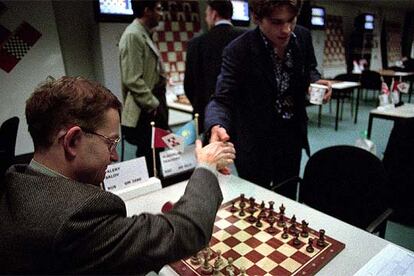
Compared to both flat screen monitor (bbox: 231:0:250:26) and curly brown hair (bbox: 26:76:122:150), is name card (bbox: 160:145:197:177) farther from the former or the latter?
flat screen monitor (bbox: 231:0:250:26)

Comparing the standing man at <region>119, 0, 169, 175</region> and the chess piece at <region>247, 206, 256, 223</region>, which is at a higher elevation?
the standing man at <region>119, 0, 169, 175</region>

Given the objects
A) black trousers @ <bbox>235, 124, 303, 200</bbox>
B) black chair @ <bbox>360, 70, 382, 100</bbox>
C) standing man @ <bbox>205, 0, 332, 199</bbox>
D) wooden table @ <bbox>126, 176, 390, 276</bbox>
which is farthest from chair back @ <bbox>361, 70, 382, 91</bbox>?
wooden table @ <bbox>126, 176, 390, 276</bbox>

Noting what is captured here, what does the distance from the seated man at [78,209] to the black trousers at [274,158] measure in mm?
938

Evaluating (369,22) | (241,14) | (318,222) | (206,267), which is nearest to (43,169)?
(206,267)

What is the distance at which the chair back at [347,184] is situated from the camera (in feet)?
4.70

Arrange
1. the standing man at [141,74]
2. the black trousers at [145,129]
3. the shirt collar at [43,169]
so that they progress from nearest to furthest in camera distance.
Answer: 1. the shirt collar at [43,169]
2. the standing man at [141,74]
3. the black trousers at [145,129]

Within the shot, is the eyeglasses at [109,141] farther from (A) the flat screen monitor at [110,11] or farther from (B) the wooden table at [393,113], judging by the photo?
(B) the wooden table at [393,113]

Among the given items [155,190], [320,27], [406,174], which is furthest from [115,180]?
[320,27]

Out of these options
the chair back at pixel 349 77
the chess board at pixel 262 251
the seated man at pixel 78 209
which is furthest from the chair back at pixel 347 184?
the chair back at pixel 349 77

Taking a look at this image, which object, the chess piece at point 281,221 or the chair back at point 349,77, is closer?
the chess piece at point 281,221

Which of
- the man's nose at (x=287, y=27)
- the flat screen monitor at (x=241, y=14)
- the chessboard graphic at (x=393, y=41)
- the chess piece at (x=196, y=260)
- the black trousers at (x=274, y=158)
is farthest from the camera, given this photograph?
the chessboard graphic at (x=393, y=41)

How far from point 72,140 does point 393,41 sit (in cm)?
1274

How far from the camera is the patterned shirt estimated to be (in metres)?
1.59

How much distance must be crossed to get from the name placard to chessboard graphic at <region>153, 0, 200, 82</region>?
331cm
